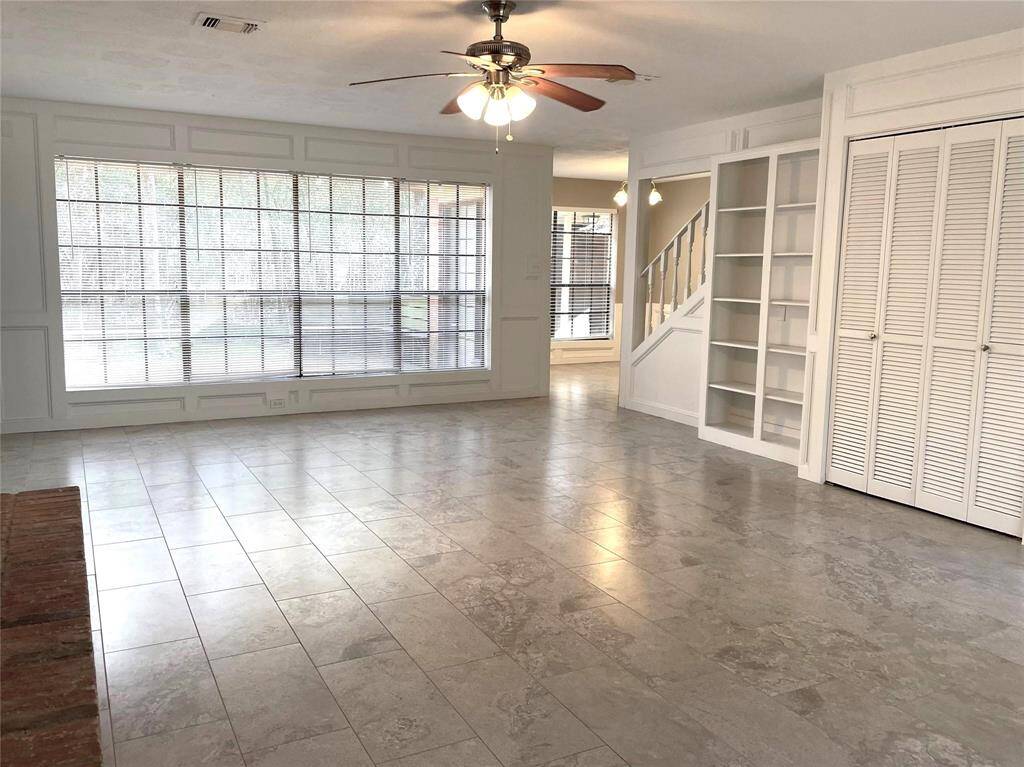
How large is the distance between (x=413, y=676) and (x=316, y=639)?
0.47 meters

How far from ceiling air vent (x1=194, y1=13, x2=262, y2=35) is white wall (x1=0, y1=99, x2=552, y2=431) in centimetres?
269

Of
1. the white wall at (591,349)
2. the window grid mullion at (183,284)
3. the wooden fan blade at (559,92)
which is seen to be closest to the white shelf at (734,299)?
the wooden fan blade at (559,92)

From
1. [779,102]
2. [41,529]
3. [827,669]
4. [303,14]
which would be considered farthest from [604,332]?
[41,529]

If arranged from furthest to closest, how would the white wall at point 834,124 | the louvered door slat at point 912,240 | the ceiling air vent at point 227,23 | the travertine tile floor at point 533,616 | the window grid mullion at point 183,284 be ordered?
the window grid mullion at point 183,284 < the louvered door slat at point 912,240 < the white wall at point 834,124 < the ceiling air vent at point 227,23 < the travertine tile floor at point 533,616

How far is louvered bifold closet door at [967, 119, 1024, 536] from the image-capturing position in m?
4.08

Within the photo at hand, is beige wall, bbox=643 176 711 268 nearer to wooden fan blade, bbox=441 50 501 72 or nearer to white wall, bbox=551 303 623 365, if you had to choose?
white wall, bbox=551 303 623 365

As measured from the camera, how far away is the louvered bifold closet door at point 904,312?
4500 mm

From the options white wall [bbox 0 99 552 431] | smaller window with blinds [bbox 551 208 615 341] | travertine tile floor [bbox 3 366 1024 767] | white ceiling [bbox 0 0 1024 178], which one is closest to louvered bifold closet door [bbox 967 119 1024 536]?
travertine tile floor [bbox 3 366 1024 767]

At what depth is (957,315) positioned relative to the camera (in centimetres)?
437

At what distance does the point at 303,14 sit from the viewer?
3967mm

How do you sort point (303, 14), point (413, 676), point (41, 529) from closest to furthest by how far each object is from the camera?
point (41, 529)
point (413, 676)
point (303, 14)

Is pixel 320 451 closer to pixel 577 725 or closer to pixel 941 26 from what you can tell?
pixel 577 725

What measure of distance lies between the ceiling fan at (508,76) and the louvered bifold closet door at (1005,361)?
2185 mm

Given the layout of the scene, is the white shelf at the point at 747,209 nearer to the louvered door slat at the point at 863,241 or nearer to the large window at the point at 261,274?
the louvered door slat at the point at 863,241
